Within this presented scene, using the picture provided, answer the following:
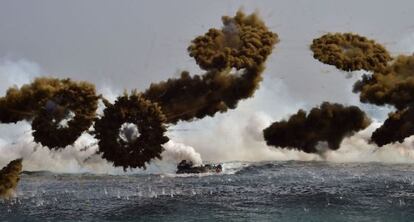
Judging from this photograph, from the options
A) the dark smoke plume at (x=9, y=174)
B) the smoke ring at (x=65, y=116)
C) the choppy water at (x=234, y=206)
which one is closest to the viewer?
the smoke ring at (x=65, y=116)

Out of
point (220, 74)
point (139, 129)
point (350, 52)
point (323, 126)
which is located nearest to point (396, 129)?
point (323, 126)

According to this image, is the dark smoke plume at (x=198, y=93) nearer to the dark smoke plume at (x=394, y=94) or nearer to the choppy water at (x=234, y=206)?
the dark smoke plume at (x=394, y=94)

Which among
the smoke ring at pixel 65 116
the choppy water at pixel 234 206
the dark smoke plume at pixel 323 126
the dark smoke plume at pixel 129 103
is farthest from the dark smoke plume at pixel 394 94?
the smoke ring at pixel 65 116

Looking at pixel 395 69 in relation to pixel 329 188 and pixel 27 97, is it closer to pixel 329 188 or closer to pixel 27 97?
pixel 27 97

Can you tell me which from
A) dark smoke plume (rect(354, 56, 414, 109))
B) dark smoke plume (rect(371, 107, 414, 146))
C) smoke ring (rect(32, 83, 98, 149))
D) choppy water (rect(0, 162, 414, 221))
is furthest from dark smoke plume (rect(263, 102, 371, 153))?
smoke ring (rect(32, 83, 98, 149))

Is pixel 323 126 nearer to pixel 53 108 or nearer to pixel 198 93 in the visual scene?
pixel 198 93

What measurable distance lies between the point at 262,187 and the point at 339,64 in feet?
367

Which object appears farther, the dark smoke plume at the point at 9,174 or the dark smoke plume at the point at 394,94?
the dark smoke plume at the point at 9,174

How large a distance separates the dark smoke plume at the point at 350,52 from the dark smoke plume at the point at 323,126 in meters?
8.21

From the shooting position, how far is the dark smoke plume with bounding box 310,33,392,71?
88125 millimetres

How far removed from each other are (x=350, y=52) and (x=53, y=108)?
1688 inches

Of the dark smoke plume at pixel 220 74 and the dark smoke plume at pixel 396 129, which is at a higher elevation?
the dark smoke plume at pixel 220 74

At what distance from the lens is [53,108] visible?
289 ft

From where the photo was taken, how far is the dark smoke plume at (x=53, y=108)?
3438 inches
